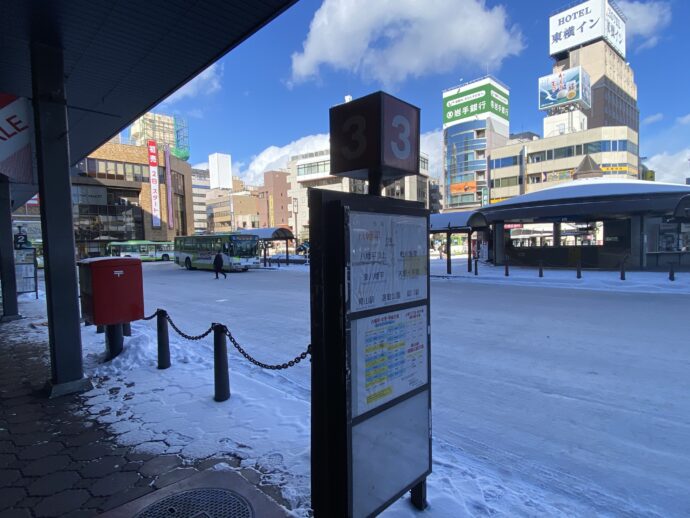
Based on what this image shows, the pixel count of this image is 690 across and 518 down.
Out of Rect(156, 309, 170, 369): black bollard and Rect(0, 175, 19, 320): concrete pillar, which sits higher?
Rect(0, 175, 19, 320): concrete pillar

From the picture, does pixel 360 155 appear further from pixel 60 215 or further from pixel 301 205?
pixel 301 205

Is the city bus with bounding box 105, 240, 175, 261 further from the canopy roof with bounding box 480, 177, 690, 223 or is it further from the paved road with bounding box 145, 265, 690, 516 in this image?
the paved road with bounding box 145, 265, 690, 516

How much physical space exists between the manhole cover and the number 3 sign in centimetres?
248

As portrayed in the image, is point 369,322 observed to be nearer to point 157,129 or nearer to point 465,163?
point 465,163

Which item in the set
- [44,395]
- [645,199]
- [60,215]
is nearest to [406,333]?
[60,215]

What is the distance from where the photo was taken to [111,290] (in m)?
5.82

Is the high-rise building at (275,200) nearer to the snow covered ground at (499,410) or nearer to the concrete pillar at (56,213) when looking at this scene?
the snow covered ground at (499,410)

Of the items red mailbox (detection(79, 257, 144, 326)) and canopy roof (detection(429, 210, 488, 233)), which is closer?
red mailbox (detection(79, 257, 144, 326))

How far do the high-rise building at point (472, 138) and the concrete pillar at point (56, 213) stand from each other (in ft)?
283

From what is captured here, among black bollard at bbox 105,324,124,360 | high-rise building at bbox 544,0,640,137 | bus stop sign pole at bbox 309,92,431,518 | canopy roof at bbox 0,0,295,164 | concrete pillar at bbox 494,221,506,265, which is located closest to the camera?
bus stop sign pole at bbox 309,92,431,518

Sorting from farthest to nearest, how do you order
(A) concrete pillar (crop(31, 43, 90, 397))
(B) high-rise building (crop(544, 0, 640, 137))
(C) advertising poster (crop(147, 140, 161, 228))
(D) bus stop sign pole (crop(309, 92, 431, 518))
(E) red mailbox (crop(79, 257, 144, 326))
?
1. (B) high-rise building (crop(544, 0, 640, 137))
2. (C) advertising poster (crop(147, 140, 161, 228))
3. (E) red mailbox (crop(79, 257, 144, 326))
4. (A) concrete pillar (crop(31, 43, 90, 397))
5. (D) bus stop sign pole (crop(309, 92, 431, 518))

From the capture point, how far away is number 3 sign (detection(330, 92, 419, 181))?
8.15 feet

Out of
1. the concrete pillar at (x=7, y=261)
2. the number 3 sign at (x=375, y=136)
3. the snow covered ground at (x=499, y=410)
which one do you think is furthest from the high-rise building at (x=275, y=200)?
the number 3 sign at (x=375, y=136)

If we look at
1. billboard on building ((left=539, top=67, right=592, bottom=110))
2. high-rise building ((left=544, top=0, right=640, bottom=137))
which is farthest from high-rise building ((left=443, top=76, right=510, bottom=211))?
high-rise building ((left=544, top=0, right=640, bottom=137))
